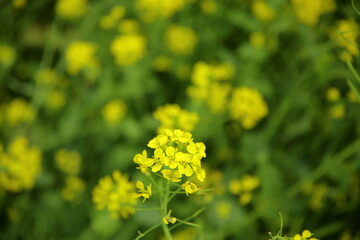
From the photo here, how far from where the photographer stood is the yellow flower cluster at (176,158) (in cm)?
91

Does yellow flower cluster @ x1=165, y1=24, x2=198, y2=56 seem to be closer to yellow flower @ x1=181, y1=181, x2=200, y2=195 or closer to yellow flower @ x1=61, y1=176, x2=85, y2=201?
yellow flower @ x1=61, y1=176, x2=85, y2=201

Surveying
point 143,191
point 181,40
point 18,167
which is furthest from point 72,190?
point 143,191

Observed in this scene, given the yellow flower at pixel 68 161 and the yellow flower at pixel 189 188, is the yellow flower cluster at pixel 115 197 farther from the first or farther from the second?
the yellow flower at pixel 68 161

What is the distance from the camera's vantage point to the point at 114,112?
207cm

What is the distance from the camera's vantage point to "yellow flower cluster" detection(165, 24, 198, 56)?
7.39ft

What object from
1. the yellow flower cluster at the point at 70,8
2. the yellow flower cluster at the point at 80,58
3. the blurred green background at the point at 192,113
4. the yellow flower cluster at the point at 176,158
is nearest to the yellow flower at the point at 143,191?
the yellow flower cluster at the point at 176,158

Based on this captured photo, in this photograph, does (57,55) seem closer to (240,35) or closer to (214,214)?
(240,35)

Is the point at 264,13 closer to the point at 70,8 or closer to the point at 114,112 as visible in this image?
the point at 114,112

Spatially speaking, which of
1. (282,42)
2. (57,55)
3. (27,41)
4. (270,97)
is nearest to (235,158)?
(270,97)

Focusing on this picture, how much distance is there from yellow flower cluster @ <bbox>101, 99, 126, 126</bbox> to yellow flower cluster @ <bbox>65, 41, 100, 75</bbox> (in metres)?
0.30

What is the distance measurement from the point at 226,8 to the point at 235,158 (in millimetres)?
1020

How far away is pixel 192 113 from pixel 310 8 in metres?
1.05

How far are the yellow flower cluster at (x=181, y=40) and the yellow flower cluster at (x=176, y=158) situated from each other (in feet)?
4.58

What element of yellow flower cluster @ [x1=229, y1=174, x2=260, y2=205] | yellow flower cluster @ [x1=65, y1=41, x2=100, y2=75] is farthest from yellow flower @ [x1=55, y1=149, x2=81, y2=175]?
yellow flower cluster @ [x1=229, y1=174, x2=260, y2=205]
